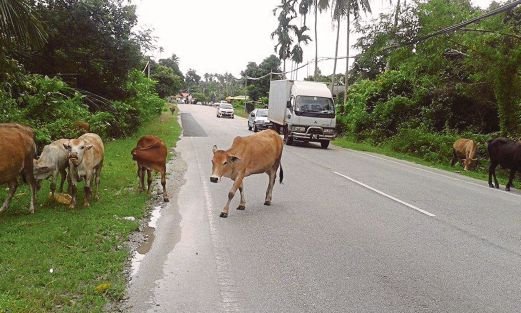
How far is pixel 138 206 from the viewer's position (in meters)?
9.02

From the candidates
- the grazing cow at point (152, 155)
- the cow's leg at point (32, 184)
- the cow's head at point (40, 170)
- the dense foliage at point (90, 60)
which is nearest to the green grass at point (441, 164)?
the grazing cow at point (152, 155)

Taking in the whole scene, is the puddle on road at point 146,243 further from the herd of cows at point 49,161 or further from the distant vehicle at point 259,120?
the distant vehicle at point 259,120

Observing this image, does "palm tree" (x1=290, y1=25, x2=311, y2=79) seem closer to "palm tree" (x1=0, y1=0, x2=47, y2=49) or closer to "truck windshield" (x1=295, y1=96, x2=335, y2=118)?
"truck windshield" (x1=295, y1=96, x2=335, y2=118)

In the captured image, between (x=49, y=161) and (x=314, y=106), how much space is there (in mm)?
16053

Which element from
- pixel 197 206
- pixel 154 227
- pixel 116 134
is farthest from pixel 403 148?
pixel 154 227

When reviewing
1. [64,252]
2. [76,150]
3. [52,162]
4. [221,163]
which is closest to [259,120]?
[52,162]

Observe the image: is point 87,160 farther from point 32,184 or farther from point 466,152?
point 466,152

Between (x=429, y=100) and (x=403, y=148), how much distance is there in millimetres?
3989

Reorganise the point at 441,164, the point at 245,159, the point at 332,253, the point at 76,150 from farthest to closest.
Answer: the point at 441,164 < the point at 245,159 < the point at 76,150 < the point at 332,253

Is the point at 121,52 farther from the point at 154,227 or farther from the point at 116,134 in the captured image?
the point at 154,227

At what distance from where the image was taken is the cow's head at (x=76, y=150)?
26.8 feet

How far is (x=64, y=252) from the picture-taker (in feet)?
20.0

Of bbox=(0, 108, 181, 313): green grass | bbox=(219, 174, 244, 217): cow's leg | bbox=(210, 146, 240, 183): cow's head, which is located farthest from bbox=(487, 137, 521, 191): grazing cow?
bbox=(0, 108, 181, 313): green grass

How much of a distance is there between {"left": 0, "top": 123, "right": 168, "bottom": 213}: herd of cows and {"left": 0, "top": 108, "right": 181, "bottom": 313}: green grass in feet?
1.17
